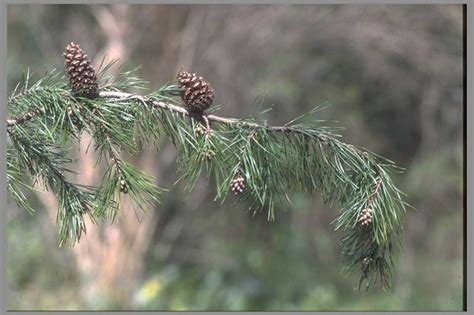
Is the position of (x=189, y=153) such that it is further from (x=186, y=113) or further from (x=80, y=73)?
(x=80, y=73)

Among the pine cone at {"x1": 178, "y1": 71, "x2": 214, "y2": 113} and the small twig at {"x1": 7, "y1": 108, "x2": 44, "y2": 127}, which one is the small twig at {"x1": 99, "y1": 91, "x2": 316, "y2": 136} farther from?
the small twig at {"x1": 7, "y1": 108, "x2": 44, "y2": 127}

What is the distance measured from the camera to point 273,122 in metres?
4.00

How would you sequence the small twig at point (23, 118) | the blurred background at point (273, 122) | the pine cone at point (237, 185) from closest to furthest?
the pine cone at point (237, 185), the small twig at point (23, 118), the blurred background at point (273, 122)

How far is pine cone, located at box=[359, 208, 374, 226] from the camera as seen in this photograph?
3.80 ft

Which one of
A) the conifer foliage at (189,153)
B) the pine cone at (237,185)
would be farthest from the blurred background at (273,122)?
the pine cone at (237,185)

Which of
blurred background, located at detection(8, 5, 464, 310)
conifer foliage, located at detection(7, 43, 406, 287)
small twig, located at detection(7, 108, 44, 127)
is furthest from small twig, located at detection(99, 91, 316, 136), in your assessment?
blurred background, located at detection(8, 5, 464, 310)

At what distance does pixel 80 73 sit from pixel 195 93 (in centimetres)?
21

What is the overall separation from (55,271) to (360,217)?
299 centimetres

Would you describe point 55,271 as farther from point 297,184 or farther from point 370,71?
point 297,184

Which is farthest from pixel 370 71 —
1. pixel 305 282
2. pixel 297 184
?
pixel 297 184

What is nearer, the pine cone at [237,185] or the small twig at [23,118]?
the pine cone at [237,185]

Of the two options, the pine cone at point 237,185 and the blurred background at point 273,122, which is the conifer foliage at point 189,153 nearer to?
the pine cone at point 237,185

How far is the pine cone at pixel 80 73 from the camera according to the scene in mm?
1224

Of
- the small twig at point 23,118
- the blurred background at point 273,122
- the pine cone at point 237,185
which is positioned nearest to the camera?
the pine cone at point 237,185
